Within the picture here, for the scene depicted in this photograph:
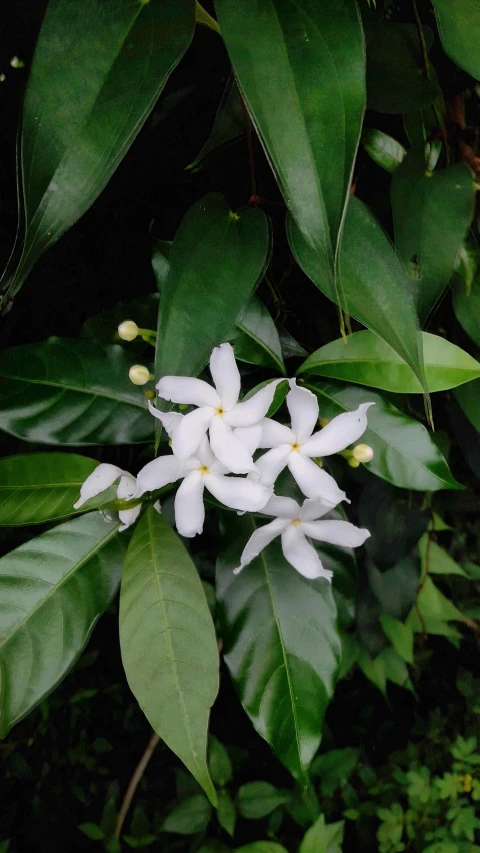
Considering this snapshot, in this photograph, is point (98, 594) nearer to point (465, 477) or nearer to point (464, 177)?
point (464, 177)

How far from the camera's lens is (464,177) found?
0.56m

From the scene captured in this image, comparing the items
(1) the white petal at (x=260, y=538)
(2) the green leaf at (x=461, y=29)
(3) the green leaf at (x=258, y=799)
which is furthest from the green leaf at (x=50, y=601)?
(3) the green leaf at (x=258, y=799)

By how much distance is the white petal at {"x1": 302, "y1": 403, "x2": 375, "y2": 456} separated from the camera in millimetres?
485

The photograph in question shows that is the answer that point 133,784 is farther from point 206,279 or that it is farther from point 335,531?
point 206,279

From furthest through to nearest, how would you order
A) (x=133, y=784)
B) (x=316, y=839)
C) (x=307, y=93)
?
1. (x=133, y=784)
2. (x=316, y=839)
3. (x=307, y=93)

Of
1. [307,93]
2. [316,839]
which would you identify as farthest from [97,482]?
[316,839]

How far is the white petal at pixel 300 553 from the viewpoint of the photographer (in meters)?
→ 0.54

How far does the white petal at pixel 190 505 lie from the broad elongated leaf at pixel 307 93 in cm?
21

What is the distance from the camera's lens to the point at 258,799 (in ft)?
3.22

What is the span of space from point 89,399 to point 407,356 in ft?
1.05

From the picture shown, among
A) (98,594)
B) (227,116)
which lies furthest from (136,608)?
(227,116)

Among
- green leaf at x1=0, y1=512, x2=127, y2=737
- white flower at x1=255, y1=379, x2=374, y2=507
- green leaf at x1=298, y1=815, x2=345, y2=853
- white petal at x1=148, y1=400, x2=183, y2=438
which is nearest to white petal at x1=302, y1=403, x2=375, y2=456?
white flower at x1=255, y1=379, x2=374, y2=507

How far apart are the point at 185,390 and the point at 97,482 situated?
13cm

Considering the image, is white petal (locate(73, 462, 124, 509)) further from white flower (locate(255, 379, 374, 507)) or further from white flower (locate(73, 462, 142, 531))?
white flower (locate(255, 379, 374, 507))
